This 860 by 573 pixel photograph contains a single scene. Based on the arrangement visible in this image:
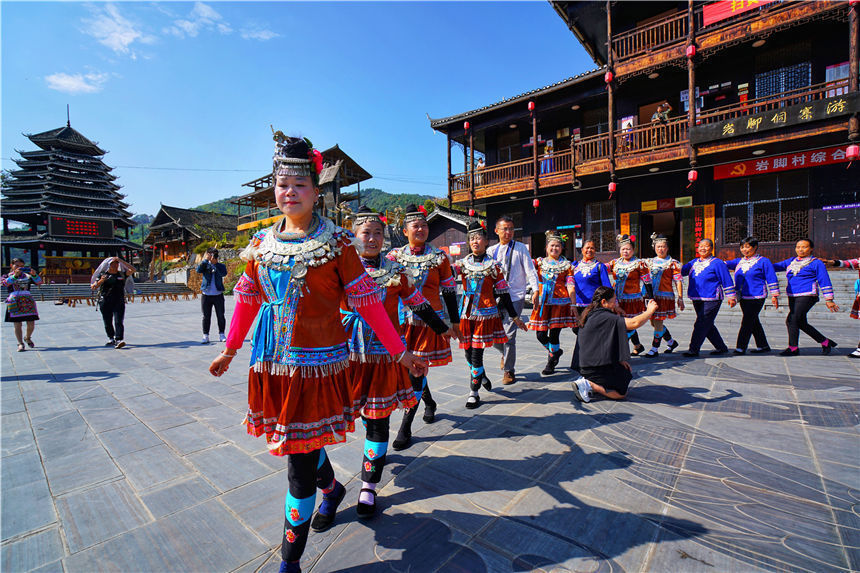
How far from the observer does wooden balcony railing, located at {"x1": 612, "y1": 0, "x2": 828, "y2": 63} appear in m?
11.0

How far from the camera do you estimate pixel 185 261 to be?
120ft

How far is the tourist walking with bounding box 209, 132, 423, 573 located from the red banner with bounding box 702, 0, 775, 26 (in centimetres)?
1571

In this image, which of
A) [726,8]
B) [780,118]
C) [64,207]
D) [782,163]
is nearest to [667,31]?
[726,8]

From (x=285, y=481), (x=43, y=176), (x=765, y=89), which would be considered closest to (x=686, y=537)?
(x=285, y=481)

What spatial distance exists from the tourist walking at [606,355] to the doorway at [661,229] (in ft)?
40.8

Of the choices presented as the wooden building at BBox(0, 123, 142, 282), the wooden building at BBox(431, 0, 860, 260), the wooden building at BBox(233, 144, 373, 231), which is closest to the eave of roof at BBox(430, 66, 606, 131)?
the wooden building at BBox(431, 0, 860, 260)

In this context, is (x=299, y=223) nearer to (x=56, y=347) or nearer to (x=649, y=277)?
(x=649, y=277)

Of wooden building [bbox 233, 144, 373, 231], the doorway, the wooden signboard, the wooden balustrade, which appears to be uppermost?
wooden building [bbox 233, 144, 373, 231]

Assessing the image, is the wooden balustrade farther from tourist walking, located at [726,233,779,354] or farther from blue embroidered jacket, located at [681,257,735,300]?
blue embroidered jacket, located at [681,257,735,300]

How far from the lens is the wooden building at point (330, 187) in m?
27.0

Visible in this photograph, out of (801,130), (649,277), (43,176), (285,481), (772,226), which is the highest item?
(43,176)

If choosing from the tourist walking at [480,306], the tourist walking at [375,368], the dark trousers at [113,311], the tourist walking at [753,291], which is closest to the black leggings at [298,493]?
the tourist walking at [375,368]

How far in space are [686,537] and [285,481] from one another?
2.42 metres

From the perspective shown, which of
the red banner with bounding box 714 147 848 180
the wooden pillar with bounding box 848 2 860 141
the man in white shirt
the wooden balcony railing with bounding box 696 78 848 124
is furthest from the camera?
the red banner with bounding box 714 147 848 180
